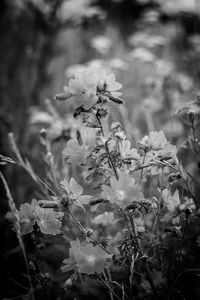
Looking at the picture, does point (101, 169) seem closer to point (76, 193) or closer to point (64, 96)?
point (76, 193)

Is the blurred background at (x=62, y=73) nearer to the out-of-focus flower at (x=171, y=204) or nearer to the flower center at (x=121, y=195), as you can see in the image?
the out-of-focus flower at (x=171, y=204)

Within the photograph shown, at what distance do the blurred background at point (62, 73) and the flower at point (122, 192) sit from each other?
76 centimetres

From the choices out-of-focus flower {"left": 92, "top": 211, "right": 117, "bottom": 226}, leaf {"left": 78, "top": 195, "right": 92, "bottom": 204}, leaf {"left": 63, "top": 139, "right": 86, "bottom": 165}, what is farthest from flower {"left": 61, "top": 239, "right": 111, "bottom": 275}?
out-of-focus flower {"left": 92, "top": 211, "right": 117, "bottom": 226}

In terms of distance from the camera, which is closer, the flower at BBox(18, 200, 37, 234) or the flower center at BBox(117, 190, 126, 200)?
the flower center at BBox(117, 190, 126, 200)

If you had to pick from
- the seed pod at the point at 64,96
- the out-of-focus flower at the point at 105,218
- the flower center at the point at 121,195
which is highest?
the seed pod at the point at 64,96

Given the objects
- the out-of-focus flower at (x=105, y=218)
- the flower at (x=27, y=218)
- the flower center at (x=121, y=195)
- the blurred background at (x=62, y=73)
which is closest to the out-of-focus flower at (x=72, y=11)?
the blurred background at (x=62, y=73)

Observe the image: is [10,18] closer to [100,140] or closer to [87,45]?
[87,45]

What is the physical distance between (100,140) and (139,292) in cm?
71

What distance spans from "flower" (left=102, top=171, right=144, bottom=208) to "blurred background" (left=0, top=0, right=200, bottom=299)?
760 mm

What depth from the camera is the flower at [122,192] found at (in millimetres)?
711

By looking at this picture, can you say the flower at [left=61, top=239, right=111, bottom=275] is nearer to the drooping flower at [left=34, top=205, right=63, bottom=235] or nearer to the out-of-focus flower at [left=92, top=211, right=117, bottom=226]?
the drooping flower at [left=34, top=205, right=63, bottom=235]

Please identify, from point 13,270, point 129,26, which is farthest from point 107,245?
point 129,26

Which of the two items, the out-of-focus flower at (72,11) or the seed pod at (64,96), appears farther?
the out-of-focus flower at (72,11)

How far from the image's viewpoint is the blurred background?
6.38 ft
